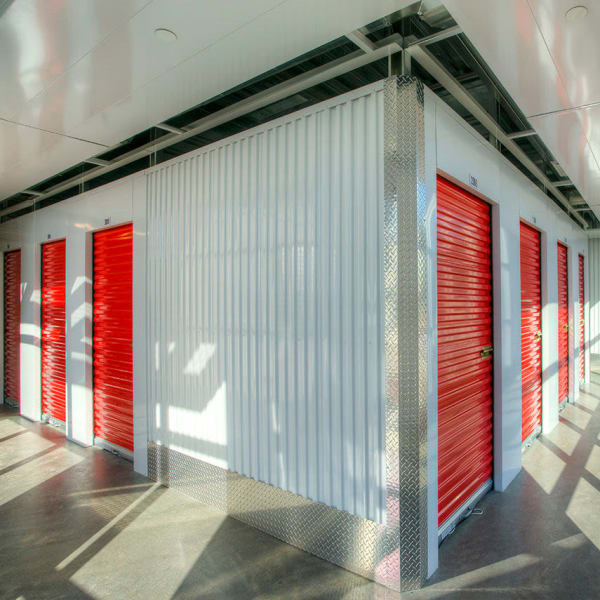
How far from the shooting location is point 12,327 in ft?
24.0

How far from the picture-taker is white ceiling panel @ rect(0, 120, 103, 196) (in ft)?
13.0

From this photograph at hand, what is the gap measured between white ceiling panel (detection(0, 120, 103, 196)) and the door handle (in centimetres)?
421

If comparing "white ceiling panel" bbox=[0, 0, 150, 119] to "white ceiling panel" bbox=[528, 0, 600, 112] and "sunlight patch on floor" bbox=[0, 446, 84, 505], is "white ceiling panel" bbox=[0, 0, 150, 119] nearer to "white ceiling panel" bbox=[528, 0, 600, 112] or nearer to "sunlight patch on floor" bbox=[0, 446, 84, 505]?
"white ceiling panel" bbox=[528, 0, 600, 112]

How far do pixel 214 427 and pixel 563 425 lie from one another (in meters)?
5.15

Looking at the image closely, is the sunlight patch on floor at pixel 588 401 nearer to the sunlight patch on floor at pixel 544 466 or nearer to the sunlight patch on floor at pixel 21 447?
the sunlight patch on floor at pixel 544 466

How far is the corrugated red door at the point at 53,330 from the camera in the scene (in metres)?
6.05

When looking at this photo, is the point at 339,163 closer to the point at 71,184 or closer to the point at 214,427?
the point at 214,427

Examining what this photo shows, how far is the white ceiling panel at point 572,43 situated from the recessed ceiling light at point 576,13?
0.06 ft

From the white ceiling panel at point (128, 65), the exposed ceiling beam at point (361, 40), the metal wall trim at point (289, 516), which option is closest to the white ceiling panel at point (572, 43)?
the exposed ceiling beam at point (361, 40)

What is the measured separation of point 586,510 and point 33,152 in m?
6.24

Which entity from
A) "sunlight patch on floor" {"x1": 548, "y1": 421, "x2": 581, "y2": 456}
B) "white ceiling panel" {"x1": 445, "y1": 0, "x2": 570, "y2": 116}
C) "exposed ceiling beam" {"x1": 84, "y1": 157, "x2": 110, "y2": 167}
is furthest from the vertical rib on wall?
"sunlight patch on floor" {"x1": 548, "y1": 421, "x2": 581, "y2": 456}

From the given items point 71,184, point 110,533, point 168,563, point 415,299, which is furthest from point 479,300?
point 71,184

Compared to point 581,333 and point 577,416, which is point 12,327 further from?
point 581,333

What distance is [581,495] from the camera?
12.9ft
